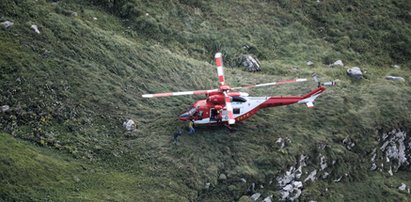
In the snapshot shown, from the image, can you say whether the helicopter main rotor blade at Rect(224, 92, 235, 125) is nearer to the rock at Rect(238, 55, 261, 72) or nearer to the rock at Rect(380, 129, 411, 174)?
the rock at Rect(238, 55, 261, 72)

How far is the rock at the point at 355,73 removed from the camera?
4676cm

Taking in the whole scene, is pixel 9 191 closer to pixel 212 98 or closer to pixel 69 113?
pixel 69 113

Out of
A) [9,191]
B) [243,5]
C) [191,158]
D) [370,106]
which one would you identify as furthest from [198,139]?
[243,5]

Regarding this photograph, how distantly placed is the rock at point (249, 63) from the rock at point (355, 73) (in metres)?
8.54

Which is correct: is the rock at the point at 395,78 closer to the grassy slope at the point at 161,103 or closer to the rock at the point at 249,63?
the grassy slope at the point at 161,103

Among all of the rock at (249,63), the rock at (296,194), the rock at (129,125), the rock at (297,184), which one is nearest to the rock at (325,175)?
the rock at (297,184)

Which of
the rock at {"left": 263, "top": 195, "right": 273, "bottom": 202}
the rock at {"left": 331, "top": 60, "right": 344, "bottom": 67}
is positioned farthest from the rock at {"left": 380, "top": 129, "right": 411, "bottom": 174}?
the rock at {"left": 263, "top": 195, "right": 273, "bottom": 202}

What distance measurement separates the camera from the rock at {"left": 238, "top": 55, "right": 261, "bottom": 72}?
4588 cm

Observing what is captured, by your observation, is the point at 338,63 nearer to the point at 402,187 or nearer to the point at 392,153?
the point at 392,153

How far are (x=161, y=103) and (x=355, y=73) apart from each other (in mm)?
19723

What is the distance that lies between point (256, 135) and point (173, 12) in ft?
58.1

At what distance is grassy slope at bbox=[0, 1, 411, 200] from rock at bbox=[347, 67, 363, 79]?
843 mm

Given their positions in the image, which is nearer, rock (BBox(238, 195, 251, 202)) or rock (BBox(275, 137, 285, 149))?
rock (BBox(238, 195, 251, 202))

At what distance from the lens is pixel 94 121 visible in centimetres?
3341
